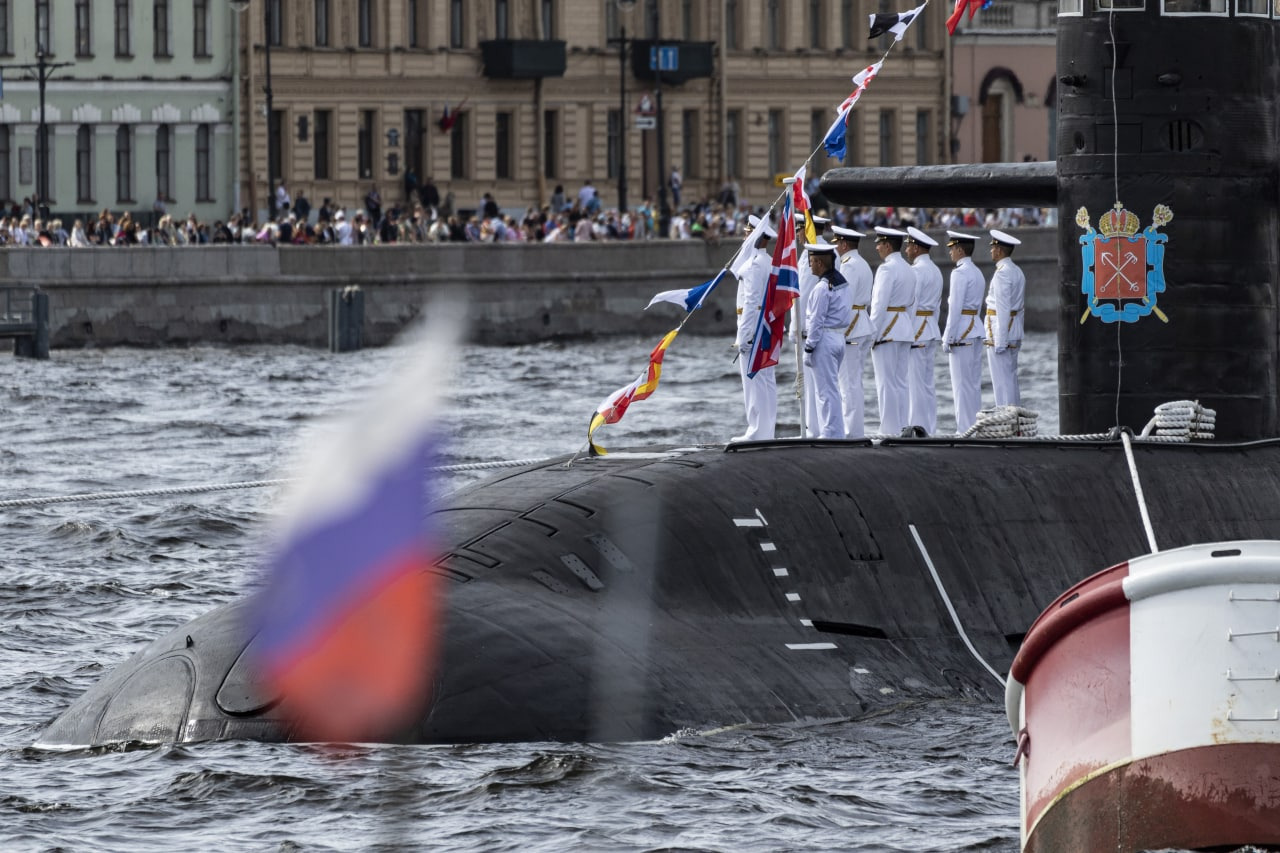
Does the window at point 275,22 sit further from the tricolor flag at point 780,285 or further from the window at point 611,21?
the tricolor flag at point 780,285

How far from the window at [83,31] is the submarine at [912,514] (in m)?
51.2

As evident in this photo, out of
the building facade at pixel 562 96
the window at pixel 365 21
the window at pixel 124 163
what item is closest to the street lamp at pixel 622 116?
the building facade at pixel 562 96

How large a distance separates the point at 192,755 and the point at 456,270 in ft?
137

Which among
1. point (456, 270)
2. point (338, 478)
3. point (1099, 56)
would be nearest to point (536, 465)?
point (1099, 56)

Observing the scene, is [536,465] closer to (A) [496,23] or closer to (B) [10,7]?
(B) [10,7]

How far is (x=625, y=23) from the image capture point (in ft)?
233

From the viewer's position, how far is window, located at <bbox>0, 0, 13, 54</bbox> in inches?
2441

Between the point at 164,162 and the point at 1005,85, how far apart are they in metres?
27.4

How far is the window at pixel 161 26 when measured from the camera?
64.6 m

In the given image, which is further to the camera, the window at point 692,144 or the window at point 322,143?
the window at point 692,144

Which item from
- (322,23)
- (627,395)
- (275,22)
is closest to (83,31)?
(275,22)

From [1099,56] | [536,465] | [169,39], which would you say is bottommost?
[536,465]

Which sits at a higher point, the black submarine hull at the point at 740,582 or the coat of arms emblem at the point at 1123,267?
the coat of arms emblem at the point at 1123,267

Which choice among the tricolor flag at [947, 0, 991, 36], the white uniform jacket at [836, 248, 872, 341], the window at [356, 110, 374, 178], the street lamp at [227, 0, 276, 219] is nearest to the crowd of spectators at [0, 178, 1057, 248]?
the street lamp at [227, 0, 276, 219]
